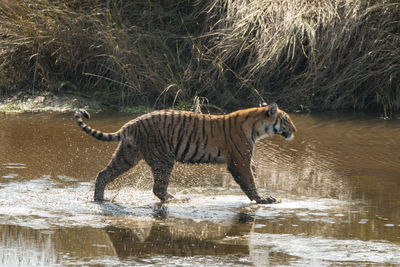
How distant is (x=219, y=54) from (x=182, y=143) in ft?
15.3

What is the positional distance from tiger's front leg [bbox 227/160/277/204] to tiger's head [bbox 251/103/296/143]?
16.5 inches

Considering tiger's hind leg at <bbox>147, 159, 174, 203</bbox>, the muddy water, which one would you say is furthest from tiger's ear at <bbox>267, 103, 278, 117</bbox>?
tiger's hind leg at <bbox>147, 159, 174, 203</bbox>

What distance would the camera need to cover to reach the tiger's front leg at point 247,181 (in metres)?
7.07

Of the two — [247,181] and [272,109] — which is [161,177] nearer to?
[247,181]

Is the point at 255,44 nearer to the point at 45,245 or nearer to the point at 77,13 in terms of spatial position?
the point at 77,13

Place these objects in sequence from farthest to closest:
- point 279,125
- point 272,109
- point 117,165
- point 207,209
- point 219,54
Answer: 1. point 219,54
2. point 279,125
3. point 272,109
4. point 117,165
5. point 207,209

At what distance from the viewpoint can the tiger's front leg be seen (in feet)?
23.2

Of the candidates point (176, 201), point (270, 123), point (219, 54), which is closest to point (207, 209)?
point (176, 201)

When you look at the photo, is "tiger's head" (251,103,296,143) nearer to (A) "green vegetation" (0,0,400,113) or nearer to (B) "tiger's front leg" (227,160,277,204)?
(B) "tiger's front leg" (227,160,277,204)

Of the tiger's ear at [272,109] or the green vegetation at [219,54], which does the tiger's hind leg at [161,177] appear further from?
the green vegetation at [219,54]

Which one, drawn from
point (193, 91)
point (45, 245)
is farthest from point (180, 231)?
point (193, 91)

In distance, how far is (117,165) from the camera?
23.6 feet

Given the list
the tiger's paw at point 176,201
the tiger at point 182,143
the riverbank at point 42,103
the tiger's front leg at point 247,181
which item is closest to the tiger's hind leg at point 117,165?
the tiger at point 182,143

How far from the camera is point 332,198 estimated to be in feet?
23.8
